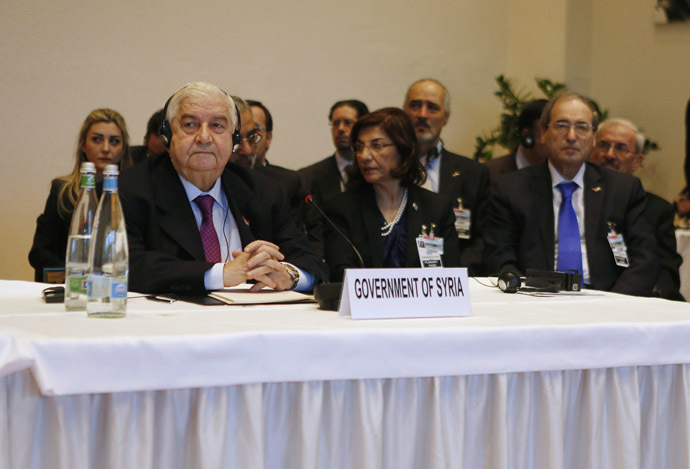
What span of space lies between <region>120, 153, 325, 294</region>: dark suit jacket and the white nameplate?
61cm

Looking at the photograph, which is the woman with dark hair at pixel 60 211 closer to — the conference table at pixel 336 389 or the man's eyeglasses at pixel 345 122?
the man's eyeglasses at pixel 345 122

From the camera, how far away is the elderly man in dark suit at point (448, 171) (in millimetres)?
4191

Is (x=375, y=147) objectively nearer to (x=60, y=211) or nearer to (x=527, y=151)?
(x=60, y=211)

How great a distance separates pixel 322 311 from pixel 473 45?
18.6 feet

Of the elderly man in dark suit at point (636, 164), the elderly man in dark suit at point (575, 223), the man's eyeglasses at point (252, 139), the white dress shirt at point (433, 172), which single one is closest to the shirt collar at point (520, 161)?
the elderly man in dark suit at point (636, 164)

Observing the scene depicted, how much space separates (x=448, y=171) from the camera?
4.52 meters

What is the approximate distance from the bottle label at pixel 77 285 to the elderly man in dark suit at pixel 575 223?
2.09 m

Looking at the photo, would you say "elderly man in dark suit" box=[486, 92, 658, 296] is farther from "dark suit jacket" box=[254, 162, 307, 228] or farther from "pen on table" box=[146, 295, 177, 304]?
"pen on table" box=[146, 295, 177, 304]

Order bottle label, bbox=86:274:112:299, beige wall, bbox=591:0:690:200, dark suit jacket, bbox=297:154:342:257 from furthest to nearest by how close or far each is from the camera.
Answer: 1. beige wall, bbox=591:0:690:200
2. dark suit jacket, bbox=297:154:342:257
3. bottle label, bbox=86:274:112:299

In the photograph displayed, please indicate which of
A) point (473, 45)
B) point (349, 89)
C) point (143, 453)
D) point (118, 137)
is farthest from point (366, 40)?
point (143, 453)

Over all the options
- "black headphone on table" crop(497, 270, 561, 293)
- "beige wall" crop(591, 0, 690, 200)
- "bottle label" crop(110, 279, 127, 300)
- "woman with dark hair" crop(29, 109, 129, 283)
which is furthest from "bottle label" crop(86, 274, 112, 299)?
"beige wall" crop(591, 0, 690, 200)

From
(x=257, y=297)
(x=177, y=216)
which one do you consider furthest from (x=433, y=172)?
(x=257, y=297)

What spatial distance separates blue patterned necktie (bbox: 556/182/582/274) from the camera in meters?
3.43

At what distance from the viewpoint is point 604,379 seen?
1.69m
